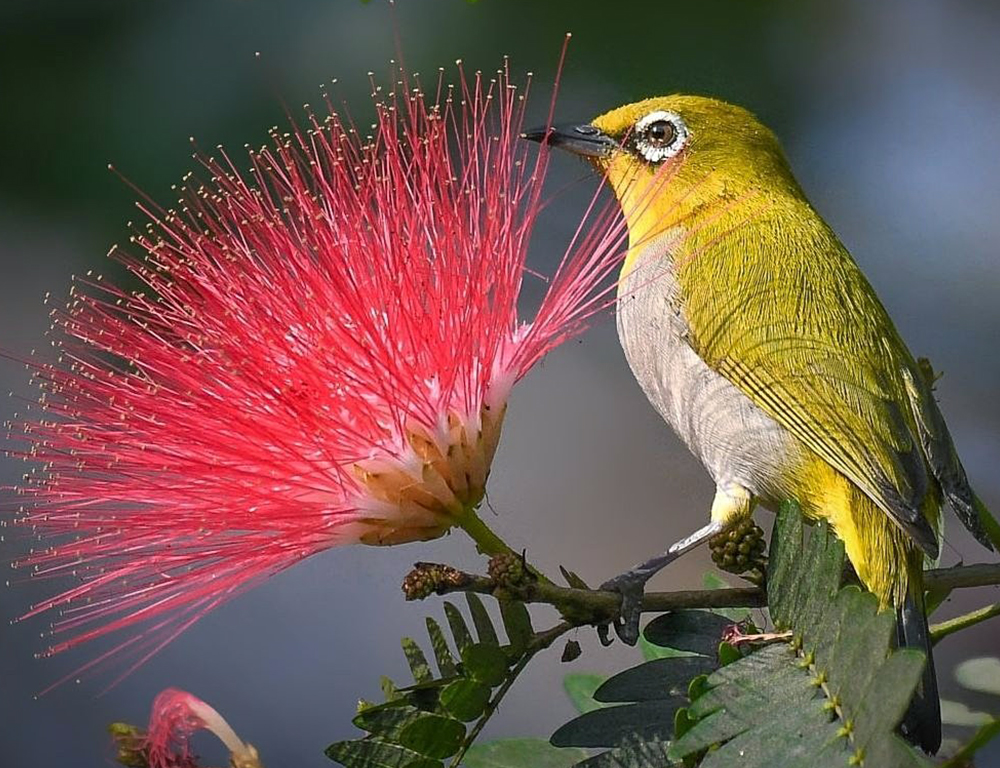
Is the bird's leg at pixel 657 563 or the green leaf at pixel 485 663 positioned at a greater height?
the green leaf at pixel 485 663

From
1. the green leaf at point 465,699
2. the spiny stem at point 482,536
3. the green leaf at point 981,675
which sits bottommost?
the green leaf at point 981,675

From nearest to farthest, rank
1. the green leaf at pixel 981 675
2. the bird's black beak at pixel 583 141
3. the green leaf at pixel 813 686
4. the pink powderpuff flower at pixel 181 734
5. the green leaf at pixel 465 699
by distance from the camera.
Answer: the green leaf at pixel 813 686, the green leaf at pixel 465 699, the pink powderpuff flower at pixel 181 734, the bird's black beak at pixel 583 141, the green leaf at pixel 981 675

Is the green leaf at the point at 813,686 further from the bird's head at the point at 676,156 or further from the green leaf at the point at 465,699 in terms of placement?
the bird's head at the point at 676,156

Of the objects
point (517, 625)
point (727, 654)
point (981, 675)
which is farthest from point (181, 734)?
point (981, 675)

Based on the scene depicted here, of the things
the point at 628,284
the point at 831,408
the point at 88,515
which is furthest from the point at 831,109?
the point at 88,515

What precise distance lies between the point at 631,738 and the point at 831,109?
90 cm

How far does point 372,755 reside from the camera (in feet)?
2.18

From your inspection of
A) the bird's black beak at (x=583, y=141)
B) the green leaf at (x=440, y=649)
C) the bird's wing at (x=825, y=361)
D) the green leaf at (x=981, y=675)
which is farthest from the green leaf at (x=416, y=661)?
the green leaf at (x=981, y=675)

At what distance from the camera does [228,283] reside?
783 mm

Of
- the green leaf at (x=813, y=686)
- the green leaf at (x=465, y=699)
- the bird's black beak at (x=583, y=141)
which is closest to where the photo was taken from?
the green leaf at (x=813, y=686)

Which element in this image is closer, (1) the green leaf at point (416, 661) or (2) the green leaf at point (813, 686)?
(2) the green leaf at point (813, 686)

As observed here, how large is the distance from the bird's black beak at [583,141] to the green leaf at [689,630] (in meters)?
0.44

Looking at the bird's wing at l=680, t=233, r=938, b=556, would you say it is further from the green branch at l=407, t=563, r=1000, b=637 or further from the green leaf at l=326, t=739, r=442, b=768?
the green leaf at l=326, t=739, r=442, b=768

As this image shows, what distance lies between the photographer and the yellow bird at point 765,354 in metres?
0.83
